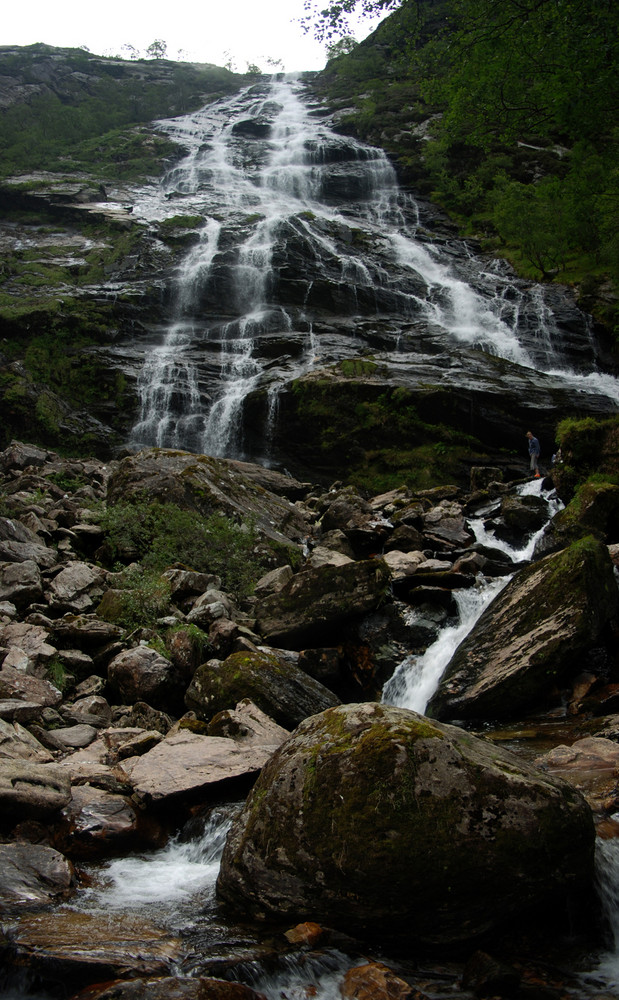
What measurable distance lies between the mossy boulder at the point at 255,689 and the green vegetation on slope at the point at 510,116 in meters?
8.49

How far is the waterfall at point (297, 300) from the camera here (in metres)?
22.5

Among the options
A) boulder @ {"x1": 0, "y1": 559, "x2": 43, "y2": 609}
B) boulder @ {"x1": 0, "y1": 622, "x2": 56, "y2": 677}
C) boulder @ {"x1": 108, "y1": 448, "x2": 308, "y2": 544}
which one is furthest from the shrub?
boulder @ {"x1": 0, "y1": 622, "x2": 56, "y2": 677}

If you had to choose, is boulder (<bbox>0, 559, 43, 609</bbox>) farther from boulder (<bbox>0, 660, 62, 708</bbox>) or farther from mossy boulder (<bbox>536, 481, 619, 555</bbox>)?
mossy boulder (<bbox>536, 481, 619, 555</bbox>)

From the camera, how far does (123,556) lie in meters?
10.2

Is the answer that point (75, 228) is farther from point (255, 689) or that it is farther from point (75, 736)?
point (75, 736)

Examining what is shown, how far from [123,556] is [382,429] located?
12672mm

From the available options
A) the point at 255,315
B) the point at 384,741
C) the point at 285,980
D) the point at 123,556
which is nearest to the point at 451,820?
the point at 384,741

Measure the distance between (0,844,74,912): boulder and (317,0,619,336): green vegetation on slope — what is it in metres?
10.0

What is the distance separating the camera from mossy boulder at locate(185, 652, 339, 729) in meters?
5.97

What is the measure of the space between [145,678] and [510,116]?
10957 millimetres

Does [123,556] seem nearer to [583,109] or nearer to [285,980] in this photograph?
[285,980]

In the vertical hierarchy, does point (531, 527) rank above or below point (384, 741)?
above

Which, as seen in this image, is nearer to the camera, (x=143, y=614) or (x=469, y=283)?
(x=143, y=614)

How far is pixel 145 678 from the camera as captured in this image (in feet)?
20.5
